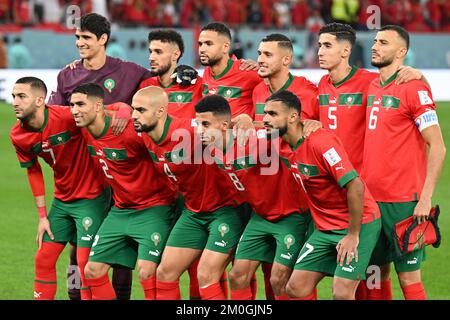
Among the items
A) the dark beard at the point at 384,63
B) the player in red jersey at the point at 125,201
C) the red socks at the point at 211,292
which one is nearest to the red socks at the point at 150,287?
the player in red jersey at the point at 125,201

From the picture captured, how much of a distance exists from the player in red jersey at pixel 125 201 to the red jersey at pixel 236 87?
1051 mm

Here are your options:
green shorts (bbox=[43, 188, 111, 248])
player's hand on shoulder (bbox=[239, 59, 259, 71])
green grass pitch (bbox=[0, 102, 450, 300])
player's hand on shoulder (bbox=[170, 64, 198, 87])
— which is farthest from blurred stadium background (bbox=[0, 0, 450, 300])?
player's hand on shoulder (bbox=[239, 59, 259, 71])

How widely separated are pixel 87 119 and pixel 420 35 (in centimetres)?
2078

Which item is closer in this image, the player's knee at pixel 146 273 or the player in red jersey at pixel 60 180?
the player's knee at pixel 146 273

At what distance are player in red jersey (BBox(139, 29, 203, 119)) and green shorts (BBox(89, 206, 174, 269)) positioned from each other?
3.42 feet

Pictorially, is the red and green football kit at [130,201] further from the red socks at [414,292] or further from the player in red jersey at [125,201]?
the red socks at [414,292]

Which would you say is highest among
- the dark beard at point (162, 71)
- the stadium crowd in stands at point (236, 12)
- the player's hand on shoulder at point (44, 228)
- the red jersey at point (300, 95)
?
the stadium crowd in stands at point (236, 12)

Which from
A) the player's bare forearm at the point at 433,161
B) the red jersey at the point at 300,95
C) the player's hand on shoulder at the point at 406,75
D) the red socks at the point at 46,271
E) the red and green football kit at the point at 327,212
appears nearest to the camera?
the red and green football kit at the point at 327,212

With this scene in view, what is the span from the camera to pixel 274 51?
28.1 ft

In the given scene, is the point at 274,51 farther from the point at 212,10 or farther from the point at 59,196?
the point at 212,10

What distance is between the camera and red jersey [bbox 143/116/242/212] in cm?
816

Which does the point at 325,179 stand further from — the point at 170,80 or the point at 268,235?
the point at 170,80

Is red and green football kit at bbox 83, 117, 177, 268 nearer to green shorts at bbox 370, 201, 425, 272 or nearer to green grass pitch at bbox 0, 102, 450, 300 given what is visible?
green grass pitch at bbox 0, 102, 450, 300

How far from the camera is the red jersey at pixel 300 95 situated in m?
8.49
